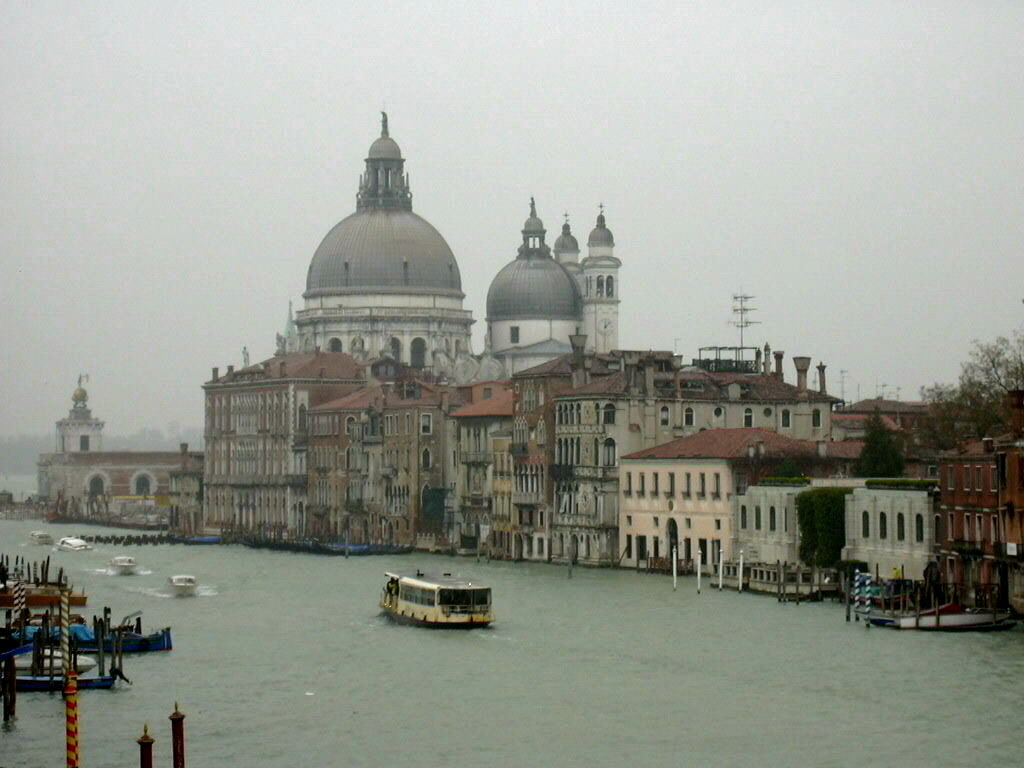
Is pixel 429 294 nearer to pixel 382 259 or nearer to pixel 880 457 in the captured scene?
pixel 382 259

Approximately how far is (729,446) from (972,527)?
627 inches

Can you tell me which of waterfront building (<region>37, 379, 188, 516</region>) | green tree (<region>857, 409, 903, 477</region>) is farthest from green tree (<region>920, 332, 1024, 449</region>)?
waterfront building (<region>37, 379, 188, 516</region>)

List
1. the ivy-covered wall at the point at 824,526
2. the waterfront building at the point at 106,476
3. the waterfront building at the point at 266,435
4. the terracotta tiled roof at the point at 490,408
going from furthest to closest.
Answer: the waterfront building at the point at 106,476
the waterfront building at the point at 266,435
the terracotta tiled roof at the point at 490,408
the ivy-covered wall at the point at 824,526

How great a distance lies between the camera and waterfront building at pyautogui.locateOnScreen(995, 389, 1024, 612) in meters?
47.4

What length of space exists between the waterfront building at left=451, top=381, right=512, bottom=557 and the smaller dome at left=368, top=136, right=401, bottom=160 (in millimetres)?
34141

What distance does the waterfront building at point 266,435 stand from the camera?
99.8m

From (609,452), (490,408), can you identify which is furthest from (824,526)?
(490,408)

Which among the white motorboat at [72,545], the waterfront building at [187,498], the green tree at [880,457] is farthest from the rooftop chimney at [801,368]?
the waterfront building at [187,498]

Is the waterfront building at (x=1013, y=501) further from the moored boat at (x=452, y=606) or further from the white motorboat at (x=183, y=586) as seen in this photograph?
the white motorboat at (x=183, y=586)

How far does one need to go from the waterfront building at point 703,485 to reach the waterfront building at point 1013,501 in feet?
40.4

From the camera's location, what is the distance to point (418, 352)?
115 meters

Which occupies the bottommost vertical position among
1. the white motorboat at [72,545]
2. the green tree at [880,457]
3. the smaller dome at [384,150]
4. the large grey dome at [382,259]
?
the white motorboat at [72,545]

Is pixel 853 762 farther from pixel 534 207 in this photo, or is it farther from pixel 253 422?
pixel 534 207

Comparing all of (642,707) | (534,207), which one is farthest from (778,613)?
(534,207)
